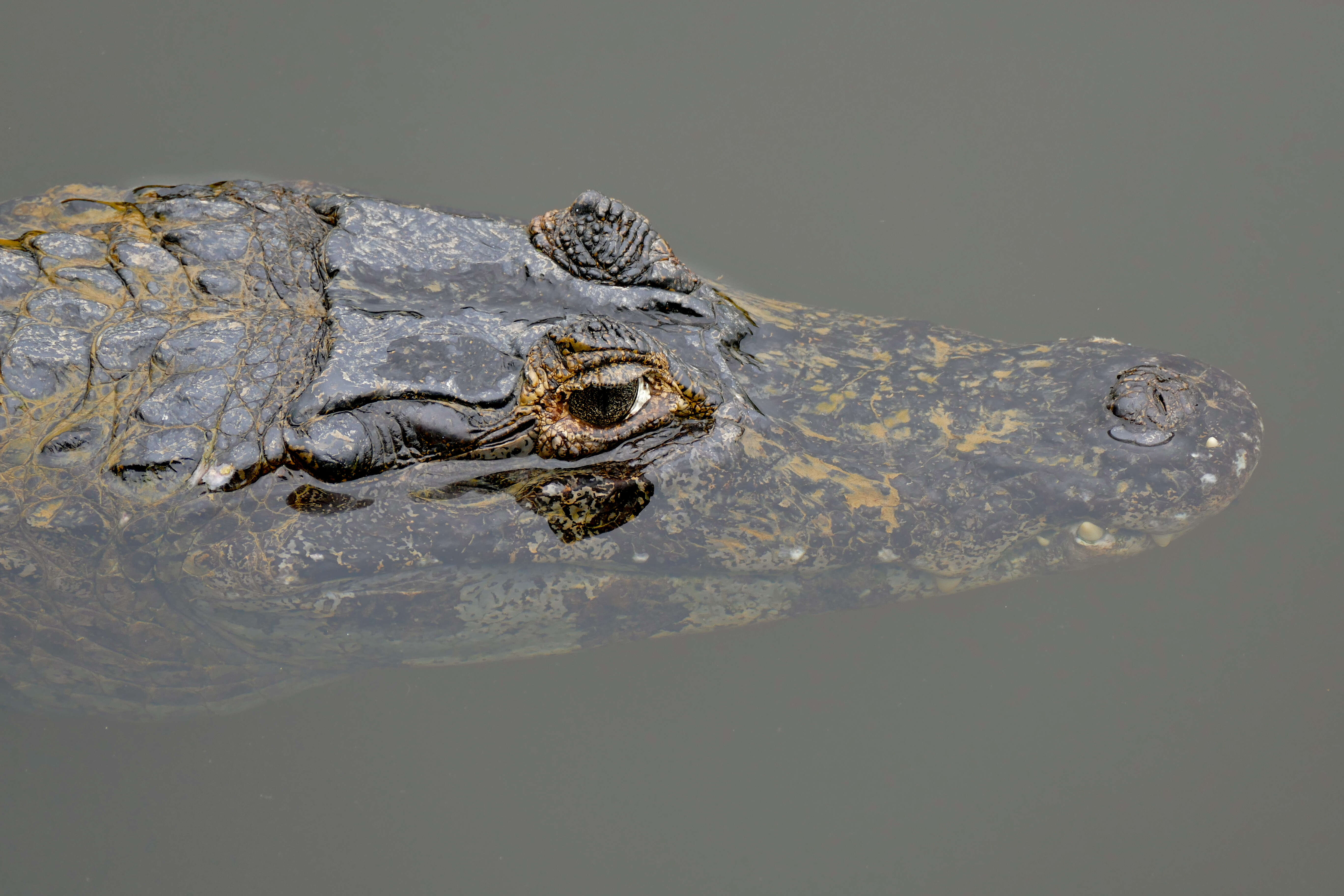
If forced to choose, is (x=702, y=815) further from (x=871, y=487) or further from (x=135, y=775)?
(x=135, y=775)

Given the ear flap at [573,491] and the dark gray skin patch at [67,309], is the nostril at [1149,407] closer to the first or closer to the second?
the ear flap at [573,491]

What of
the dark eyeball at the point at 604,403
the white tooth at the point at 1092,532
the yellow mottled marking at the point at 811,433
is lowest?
the white tooth at the point at 1092,532

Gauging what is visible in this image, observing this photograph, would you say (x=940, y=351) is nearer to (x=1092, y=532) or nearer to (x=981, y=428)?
(x=981, y=428)

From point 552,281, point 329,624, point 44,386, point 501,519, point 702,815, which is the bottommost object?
point 702,815

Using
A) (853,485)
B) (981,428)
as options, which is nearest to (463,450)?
(853,485)

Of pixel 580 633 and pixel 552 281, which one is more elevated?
pixel 552 281

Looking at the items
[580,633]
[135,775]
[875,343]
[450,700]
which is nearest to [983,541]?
[875,343]

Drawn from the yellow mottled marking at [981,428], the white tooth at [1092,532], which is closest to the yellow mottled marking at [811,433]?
the yellow mottled marking at [981,428]

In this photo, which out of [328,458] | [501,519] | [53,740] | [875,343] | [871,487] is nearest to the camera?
[328,458]

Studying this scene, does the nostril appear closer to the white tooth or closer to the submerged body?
the submerged body
